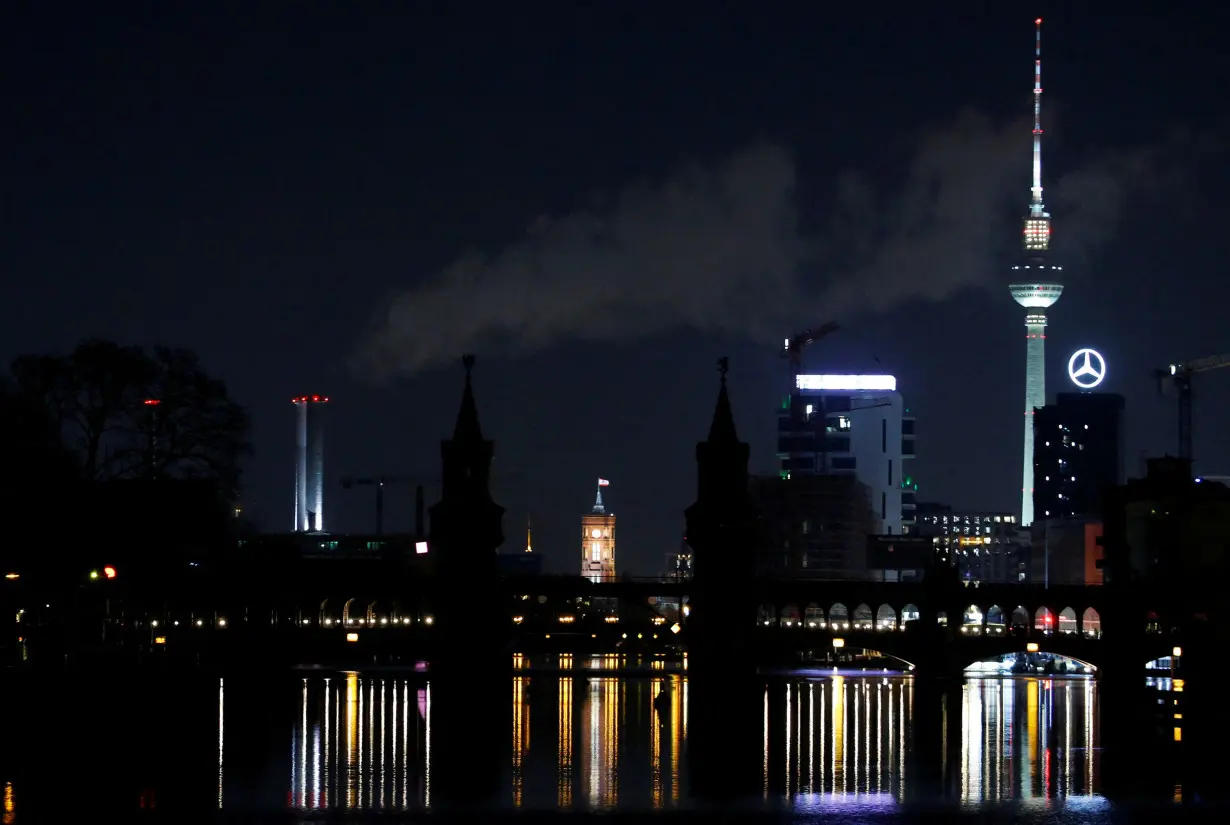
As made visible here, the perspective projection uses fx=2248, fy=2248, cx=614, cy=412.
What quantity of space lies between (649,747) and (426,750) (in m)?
12.0

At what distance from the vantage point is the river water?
259 ft

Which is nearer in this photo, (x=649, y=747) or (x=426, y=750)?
(x=426, y=750)

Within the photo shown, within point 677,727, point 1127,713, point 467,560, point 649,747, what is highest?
point 467,560

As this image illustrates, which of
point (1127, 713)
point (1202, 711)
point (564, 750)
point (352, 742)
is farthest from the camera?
point (1127, 713)

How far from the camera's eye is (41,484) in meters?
115

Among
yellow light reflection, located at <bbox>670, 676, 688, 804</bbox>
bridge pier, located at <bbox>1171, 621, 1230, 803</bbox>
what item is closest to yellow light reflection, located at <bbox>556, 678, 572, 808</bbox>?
yellow light reflection, located at <bbox>670, 676, 688, 804</bbox>

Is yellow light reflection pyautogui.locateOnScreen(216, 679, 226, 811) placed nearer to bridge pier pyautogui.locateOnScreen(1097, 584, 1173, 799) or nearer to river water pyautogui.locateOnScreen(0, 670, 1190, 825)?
river water pyautogui.locateOnScreen(0, 670, 1190, 825)

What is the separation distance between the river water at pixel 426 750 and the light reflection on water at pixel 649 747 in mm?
150

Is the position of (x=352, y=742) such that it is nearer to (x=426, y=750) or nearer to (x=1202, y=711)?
(x=426, y=750)

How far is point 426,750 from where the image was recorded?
100m

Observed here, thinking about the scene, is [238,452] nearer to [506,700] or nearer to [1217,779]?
[506,700]

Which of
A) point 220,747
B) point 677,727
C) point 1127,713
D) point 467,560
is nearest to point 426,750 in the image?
point 220,747

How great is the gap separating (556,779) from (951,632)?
101 metres

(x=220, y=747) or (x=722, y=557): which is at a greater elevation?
A: (x=722, y=557)
